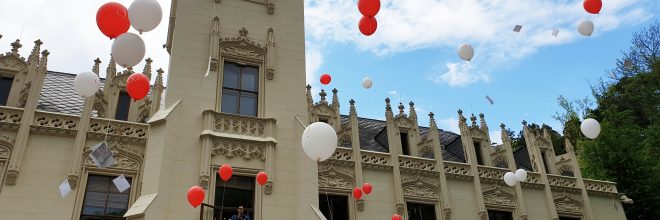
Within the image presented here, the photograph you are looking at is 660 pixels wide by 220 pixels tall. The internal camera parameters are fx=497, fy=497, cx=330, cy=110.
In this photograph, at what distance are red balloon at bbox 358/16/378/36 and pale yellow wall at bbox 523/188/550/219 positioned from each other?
11.8 meters

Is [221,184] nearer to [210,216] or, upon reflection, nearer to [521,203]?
[210,216]

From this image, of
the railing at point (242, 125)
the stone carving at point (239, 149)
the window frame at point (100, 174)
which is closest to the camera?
the stone carving at point (239, 149)

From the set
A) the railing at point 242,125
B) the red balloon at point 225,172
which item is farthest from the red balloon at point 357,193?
the red balloon at point 225,172

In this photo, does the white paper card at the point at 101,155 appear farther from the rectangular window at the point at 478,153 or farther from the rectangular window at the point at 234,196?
the rectangular window at the point at 478,153

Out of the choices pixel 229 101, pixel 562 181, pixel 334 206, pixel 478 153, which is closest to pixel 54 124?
pixel 229 101

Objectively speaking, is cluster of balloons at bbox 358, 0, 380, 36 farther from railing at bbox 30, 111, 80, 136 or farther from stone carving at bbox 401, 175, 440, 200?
railing at bbox 30, 111, 80, 136

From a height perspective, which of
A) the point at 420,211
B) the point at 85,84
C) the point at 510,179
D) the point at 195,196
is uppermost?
the point at 85,84

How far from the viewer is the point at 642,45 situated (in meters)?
30.1

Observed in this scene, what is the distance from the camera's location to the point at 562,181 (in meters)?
20.3

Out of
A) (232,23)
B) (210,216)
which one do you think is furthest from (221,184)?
(232,23)

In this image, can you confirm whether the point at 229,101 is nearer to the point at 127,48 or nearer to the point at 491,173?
the point at 127,48

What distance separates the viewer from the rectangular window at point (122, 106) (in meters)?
15.9

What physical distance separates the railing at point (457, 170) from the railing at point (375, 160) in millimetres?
2452

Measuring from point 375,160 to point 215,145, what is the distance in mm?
7049
